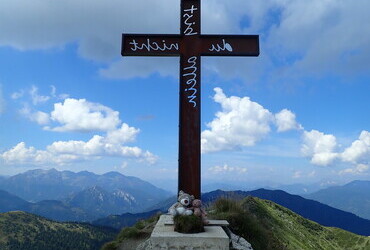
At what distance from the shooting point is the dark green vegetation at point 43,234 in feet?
380

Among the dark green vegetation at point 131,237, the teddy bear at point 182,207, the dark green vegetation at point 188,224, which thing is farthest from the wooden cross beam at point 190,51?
the dark green vegetation at point 188,224

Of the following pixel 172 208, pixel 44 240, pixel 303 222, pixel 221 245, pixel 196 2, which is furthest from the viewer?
pixel 44 240

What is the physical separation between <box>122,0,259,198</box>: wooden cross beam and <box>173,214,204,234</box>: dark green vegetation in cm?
279

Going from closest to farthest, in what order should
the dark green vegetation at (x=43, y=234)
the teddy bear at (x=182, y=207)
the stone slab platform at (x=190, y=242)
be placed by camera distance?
the stone slab platform at (x=190, y=242) < the teddy bear at (x=182, y=207) < the dark green vegetation at (x=43, y=234)

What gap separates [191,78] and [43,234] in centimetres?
13279

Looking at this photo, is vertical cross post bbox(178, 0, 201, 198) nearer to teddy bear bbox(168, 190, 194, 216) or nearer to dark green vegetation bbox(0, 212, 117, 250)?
teddy bear bbox(168, 190, 194, 216)

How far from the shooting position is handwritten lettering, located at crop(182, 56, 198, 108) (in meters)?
11.6

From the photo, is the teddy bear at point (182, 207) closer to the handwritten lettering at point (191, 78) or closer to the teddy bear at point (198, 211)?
the teddy bear at point (198, 211)

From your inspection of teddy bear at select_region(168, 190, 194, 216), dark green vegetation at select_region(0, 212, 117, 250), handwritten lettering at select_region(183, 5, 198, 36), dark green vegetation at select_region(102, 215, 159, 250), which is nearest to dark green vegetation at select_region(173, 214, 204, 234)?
teddy bear at select_region(168, 190, 194, 216)

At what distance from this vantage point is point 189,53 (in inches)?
471

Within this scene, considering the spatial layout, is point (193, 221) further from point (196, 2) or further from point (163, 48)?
point (196, 2)

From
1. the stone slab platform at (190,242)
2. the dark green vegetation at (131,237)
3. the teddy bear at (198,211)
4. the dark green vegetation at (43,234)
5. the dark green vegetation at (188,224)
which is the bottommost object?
the dark green vegetation at (43,234)

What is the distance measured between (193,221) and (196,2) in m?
7.70

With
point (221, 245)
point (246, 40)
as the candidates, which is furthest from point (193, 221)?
point (246, 40)
